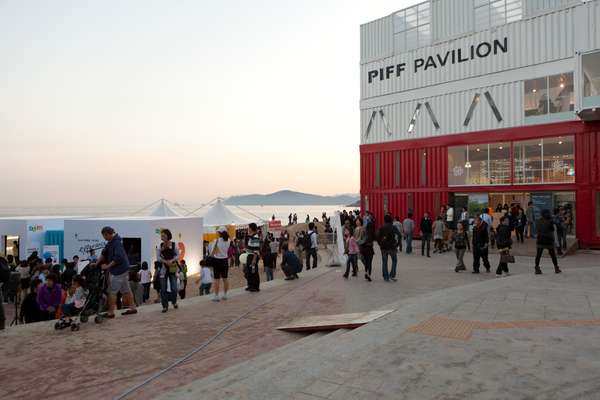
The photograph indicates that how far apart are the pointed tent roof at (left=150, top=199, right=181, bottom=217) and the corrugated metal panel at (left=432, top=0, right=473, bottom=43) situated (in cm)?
1877

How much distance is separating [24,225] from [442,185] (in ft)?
70.5

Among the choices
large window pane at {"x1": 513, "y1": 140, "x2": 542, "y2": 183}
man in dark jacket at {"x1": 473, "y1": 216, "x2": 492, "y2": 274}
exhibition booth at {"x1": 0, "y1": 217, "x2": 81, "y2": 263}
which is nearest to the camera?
man in dark jacket at {"x1": 473, "y1": 216, "x2": 492, "y2": 274}

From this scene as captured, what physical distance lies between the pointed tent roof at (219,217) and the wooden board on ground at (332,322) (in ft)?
70.4

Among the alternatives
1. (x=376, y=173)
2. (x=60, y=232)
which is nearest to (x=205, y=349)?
(x=60, y=232)

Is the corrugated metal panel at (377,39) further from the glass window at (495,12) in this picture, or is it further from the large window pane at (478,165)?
the large window pane at (478,165)

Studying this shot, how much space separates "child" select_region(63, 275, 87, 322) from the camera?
8383mm

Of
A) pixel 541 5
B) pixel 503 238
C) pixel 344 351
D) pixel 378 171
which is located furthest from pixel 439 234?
pixel 344 351

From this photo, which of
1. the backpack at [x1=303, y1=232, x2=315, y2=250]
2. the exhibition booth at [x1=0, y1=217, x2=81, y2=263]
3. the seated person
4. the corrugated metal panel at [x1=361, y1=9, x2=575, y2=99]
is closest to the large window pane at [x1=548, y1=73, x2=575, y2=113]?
the corrugated metal panel at [x1=361, y1=9, x2=575, y2=99]

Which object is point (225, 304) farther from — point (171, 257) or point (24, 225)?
point (24, 225)

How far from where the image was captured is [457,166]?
23453 millimetres

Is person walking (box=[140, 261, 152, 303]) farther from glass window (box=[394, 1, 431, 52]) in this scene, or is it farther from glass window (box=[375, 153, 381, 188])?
glass window (box=[394, 1, 431, 52])

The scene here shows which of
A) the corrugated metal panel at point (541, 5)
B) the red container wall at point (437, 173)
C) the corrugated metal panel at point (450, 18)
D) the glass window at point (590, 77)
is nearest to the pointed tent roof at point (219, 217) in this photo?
the red container wall at point (437, 173)

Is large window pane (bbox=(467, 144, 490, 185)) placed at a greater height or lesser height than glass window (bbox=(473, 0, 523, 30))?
lesser

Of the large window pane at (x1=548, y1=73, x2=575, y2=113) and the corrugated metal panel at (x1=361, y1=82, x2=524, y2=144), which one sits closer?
the large window pane at (x1=548, y1=73, x2=575, y2=113)
